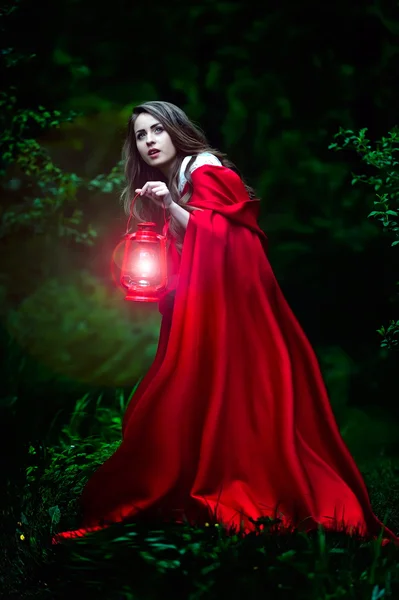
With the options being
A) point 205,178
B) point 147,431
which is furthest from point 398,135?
point 147,431

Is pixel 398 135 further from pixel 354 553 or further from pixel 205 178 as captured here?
pixel 354 553

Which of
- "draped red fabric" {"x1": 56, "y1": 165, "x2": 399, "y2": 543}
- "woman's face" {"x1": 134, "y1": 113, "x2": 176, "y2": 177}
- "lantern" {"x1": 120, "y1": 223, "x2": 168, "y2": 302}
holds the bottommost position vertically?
"draped red fabric" {"x1": 56, "y1": 165, "x2": 399, "y2": 543}

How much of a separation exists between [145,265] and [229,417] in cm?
71

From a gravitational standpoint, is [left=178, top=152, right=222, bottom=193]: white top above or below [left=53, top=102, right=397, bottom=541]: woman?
above

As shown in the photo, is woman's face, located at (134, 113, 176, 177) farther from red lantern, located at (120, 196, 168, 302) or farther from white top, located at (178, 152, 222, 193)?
red lantern, located at (120, 196, 168, 302)

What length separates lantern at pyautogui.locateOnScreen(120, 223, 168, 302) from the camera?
3041 millimetres

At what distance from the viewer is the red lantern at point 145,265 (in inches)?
120

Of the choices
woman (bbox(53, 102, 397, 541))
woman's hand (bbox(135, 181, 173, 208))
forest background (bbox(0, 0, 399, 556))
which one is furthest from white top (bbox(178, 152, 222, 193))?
forest background (bbox(0, 0, 399, 556))

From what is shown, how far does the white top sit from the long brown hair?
2cm

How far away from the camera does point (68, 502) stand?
11.1 ft

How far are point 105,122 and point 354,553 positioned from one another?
3768 mm

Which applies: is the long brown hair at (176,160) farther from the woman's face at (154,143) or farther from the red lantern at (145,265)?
the red lantern at (145,265)

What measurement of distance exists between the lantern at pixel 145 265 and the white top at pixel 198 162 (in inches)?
9.0

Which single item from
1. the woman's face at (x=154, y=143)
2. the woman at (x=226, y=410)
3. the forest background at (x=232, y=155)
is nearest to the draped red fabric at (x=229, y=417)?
the woman at (x=226, y=410)
